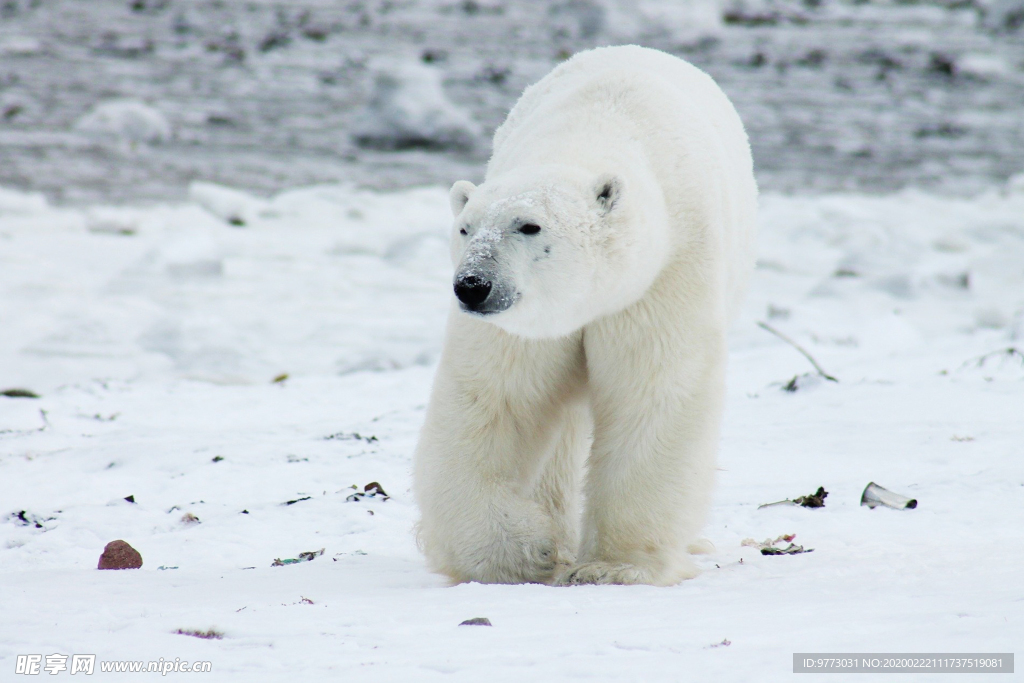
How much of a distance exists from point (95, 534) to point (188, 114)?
11992mm

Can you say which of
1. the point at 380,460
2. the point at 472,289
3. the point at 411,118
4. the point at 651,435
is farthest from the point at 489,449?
the point at 411,118

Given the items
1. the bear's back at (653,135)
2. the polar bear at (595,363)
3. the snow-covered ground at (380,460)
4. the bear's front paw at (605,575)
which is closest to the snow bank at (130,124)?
the snow-covered ground at (380,460)

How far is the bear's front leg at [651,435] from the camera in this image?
119 inches

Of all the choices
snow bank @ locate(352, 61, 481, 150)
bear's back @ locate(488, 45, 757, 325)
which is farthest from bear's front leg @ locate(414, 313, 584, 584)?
snow bank @ locate(352, 61, 481, 150)

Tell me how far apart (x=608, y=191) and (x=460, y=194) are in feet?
1.69

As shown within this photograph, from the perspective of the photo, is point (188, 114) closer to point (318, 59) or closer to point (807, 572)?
point (318, 59)

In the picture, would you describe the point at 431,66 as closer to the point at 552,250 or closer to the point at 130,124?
the point at 130,124

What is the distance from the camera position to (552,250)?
2.80m

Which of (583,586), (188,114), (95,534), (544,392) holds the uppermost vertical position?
(544,392)

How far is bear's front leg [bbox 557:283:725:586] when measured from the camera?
302 centimetres

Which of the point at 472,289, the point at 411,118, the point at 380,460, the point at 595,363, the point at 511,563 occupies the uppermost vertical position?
the point at 472,289

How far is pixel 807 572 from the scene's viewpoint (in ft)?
9.55

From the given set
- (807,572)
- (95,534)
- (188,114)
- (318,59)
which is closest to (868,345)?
(807,572)

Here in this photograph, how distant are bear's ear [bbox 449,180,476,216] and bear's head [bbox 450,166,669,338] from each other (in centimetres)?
17
